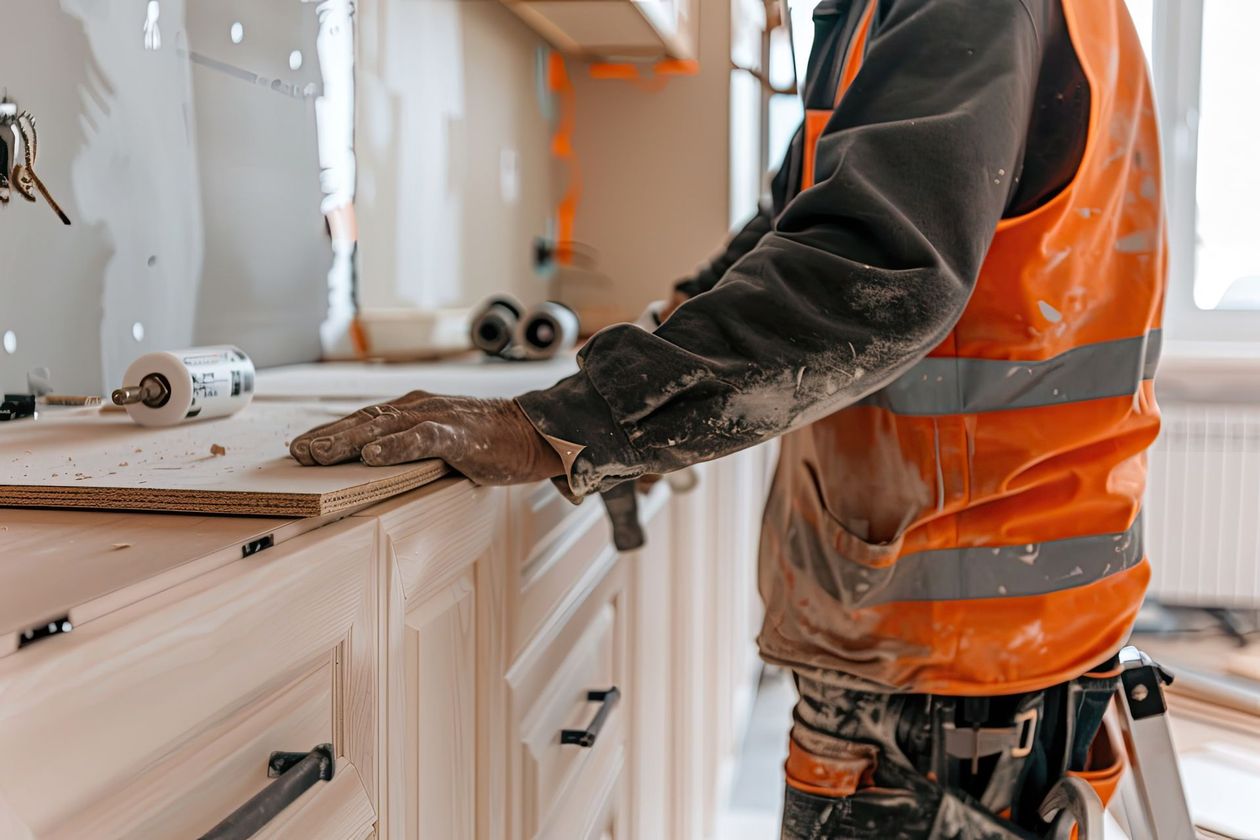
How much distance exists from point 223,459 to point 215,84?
Result: 0.71 m

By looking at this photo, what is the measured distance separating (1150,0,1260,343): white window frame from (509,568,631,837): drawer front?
2881 millimetres

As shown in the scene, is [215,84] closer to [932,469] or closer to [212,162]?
[212,162]

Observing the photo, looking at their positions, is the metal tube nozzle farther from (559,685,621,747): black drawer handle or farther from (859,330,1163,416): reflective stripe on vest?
(859,330,1163,416): reflective stripe on vest

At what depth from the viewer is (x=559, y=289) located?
2.55 m

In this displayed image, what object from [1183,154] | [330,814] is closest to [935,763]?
[330,814]

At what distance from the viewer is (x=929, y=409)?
0.87 meters

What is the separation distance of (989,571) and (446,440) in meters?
0.46

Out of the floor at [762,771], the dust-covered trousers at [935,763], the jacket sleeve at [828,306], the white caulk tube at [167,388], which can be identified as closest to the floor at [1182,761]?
the floor at [762,771]

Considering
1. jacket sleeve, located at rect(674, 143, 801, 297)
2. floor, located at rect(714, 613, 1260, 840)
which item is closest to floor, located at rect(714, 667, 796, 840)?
floor, located at rect(714, 613, 1260, 840)

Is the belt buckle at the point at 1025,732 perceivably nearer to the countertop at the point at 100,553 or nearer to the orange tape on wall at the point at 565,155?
the countertop at the point at 100,553

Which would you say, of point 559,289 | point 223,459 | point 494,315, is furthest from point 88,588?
point 559,289

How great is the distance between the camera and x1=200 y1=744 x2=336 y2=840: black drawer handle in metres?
0.44

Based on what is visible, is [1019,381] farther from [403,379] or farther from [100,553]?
[403,379]

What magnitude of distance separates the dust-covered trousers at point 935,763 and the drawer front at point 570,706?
21cm
